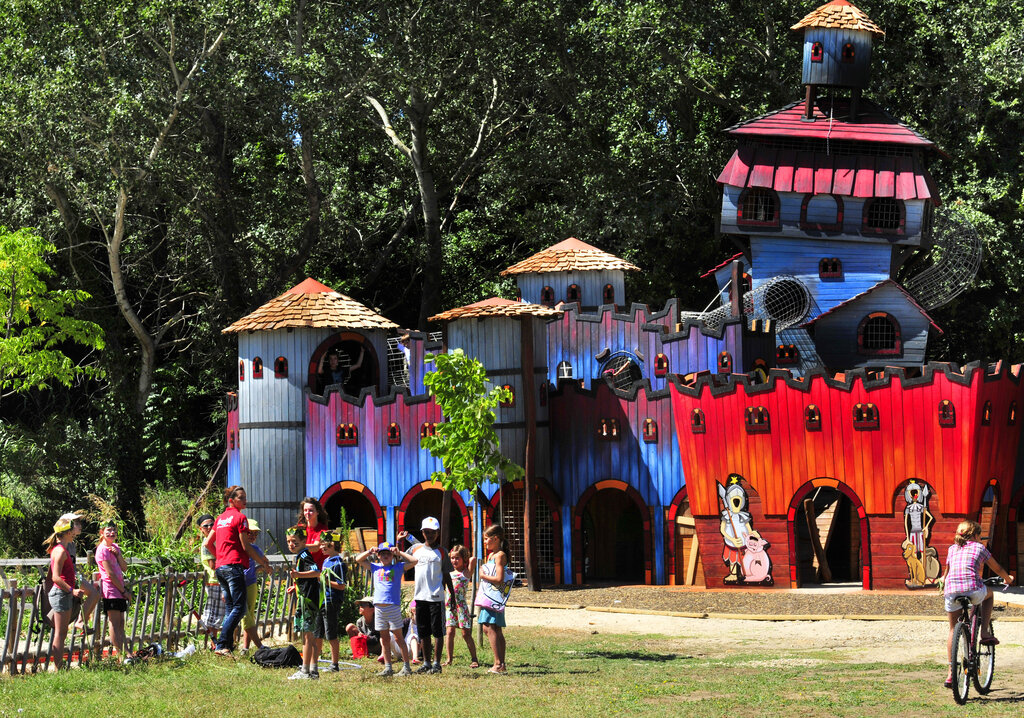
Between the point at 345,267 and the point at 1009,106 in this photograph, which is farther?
the point at 345,267

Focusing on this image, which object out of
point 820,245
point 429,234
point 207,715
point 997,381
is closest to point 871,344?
point 820,245

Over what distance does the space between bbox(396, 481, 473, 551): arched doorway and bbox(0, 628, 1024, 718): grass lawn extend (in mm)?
11270

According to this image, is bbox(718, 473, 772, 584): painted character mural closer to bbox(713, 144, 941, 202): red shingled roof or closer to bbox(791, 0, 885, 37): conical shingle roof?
bbox(713, 144, 941, 202): red shingled roof

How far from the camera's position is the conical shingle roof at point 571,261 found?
32375mm

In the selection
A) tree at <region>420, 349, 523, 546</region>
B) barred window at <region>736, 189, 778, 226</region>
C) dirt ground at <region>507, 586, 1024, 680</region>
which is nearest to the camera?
dirt ground at <region>507, 586, 1024, 680</region>

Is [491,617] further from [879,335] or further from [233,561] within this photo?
[879,335]

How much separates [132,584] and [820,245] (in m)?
18.7

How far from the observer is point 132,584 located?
52.8 ft

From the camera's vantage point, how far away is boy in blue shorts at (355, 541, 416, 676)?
14.8m

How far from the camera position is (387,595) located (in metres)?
14.8

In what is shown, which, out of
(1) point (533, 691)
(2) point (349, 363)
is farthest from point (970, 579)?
(2) point (349, 363)

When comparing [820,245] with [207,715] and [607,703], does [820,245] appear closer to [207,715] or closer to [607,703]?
[607,703]

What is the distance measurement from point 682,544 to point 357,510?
27.0 ft

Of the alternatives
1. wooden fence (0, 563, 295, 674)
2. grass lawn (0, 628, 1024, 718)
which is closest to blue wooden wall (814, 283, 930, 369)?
grass lawn (0, 628, 1024, 718)
